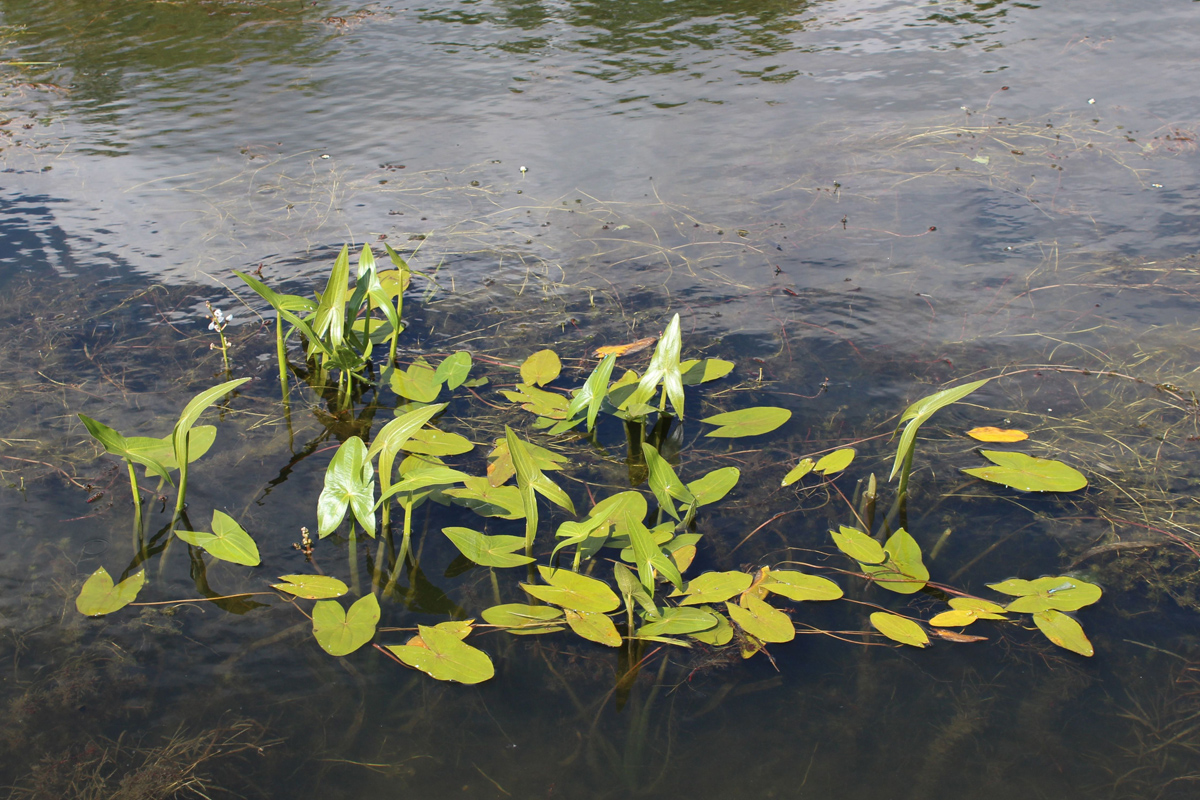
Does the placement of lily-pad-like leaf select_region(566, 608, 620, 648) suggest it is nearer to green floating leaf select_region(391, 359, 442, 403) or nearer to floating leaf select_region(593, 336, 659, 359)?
green floating leaf select_region(391, 359, 442, 403)

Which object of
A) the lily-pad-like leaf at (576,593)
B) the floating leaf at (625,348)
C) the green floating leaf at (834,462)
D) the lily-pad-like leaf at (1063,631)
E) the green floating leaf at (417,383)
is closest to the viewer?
the lily-pad-like leaf at (1063,631)

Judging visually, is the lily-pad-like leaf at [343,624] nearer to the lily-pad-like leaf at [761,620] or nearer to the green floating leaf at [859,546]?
the lily-pad-like leaf at [761,620]

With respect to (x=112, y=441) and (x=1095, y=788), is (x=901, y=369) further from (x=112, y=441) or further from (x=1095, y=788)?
(x=112, y=441)

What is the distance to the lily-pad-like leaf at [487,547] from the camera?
2.06 meters

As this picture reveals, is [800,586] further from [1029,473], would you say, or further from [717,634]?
[1029,473]

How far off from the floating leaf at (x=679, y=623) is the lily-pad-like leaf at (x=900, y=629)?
1.26 ft

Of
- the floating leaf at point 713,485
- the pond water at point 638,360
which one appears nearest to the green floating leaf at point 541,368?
the pond water at point 638,360

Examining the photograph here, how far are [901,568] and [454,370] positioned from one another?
1563mm

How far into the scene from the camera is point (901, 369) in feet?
9.22

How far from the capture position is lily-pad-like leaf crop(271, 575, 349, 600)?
6.62 feet

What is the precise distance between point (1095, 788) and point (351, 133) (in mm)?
4610

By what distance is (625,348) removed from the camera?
115 inches

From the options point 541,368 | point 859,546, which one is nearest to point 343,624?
point 541,368

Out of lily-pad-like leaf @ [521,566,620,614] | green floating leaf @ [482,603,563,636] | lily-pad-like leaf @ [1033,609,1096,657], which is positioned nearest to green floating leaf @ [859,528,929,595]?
lily-pad-like leaf @ [1033,609,1096,657]
